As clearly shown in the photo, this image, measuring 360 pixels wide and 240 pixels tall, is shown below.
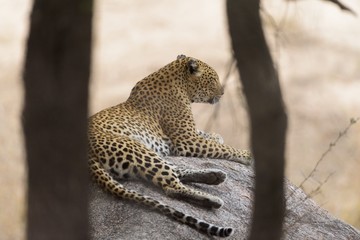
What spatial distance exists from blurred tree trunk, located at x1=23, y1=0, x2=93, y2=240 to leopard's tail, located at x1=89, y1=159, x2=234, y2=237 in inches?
124

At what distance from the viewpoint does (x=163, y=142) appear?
1105 cm

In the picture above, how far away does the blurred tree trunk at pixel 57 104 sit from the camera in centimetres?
552

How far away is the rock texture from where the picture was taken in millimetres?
8758

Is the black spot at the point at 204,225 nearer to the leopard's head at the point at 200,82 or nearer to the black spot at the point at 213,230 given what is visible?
the black spot at the point at 213,230

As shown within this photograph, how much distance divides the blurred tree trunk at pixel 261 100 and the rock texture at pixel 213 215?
2737 millimetres

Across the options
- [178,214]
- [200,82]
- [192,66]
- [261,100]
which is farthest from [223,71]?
[261,100]

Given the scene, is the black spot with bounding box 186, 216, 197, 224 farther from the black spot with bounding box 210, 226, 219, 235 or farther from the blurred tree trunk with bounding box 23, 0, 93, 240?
the blurred tree trunk with bounding box 23, 0, 93, 240

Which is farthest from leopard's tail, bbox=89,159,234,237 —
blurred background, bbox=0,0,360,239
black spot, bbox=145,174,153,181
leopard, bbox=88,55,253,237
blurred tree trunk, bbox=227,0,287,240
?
blurred background, bbox=0,0,360,239

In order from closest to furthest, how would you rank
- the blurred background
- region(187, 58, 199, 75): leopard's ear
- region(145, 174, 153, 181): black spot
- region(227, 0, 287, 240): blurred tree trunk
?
region(227, 0, 287, 240): blurred tree trunk < region(145, 174, 153, 181): black spot < region(187, 58, 199, 75): leopard's ear < the blurred background

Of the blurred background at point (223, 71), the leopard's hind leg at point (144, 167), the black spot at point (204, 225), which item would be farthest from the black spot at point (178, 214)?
the blurred background at point (223, 71)

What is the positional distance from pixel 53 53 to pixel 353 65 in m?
16.9

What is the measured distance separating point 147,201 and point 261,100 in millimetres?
3222

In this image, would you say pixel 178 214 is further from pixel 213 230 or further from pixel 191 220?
pixel 213 230


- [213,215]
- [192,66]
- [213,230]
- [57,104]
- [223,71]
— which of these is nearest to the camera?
[57,104]
